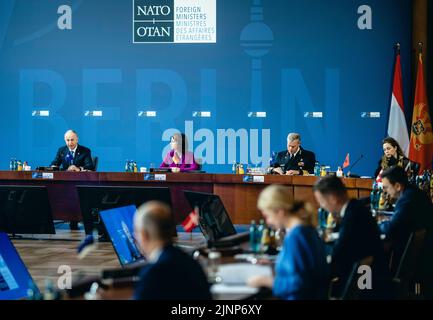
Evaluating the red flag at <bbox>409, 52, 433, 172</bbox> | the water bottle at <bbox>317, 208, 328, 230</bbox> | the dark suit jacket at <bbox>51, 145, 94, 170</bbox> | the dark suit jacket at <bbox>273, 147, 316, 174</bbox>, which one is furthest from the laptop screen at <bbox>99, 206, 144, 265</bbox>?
the red flag at <bbox>409, 52, 433, 172</bbox>

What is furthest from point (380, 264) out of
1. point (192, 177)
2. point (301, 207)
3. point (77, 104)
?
point (77, 104)

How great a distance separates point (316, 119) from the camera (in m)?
12.3

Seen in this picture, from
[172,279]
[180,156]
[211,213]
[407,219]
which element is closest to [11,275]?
[211,213]

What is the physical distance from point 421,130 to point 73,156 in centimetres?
508

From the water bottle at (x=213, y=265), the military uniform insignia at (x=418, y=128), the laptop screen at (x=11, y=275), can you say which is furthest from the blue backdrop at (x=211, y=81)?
the water bottle at (x=213, y=265)

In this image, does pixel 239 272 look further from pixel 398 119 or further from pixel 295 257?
pixel 398 119

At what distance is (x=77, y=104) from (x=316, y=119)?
3.95 metres

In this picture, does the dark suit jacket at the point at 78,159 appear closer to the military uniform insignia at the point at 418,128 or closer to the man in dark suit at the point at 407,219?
the military uniform insignia at the point at 418,128

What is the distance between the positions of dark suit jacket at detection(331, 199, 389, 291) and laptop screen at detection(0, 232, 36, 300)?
194cm

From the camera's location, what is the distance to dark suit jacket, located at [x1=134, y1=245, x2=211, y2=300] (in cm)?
279

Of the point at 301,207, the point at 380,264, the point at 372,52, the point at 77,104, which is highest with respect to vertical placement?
the point at 372,52

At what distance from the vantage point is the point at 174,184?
10180 mm

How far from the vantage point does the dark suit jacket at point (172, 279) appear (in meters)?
2.79

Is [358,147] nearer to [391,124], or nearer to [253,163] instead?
[391,124]
